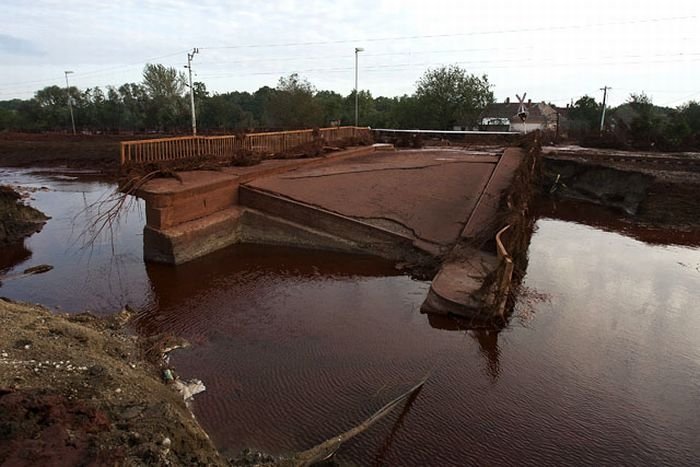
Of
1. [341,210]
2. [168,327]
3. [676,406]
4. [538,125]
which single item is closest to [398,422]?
[676,406]

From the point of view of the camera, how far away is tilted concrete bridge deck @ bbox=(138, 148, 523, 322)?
964 cm

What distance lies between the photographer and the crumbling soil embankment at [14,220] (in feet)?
41.2

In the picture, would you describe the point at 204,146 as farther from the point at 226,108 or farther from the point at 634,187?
the point at 226,108

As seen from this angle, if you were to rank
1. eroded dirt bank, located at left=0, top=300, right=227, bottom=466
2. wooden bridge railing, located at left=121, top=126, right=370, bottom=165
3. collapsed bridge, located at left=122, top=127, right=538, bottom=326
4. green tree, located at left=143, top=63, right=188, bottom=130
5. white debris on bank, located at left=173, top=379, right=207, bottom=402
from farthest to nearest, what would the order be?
1. green tree, located at left=143, top=63, right=188, bottom=130
2. wooden bridge railing, located at left=121, top=126, right=370, bottom=165
3. collapsed bridge, located at left=122, top=127, right=538, bottom=326
4. white debris on bank, located at left=173, top=379, right=207, bottom=402
5. eroded dirt bank, located at left=0, top=300, right=227, bottom=466

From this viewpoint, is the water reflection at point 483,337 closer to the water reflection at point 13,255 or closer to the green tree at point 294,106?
the water reflection at point 13,255

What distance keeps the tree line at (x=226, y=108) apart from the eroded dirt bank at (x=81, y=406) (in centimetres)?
2772

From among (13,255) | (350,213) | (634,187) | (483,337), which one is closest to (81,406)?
(483,337)

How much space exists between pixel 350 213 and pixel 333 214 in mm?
419

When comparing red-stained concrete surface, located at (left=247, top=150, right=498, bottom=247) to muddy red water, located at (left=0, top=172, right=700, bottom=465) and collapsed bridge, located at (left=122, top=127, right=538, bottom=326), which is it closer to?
collapsed bridge, located at (left=122, top=127, right=538, bottom=326)

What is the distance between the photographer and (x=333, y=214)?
10812 mm

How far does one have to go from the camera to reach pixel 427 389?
18.4 feet

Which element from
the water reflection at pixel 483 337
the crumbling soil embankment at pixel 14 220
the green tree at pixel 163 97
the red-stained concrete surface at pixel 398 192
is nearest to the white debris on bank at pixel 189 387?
the water reflection at pixel 483 337

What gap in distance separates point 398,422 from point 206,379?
224 centimetres

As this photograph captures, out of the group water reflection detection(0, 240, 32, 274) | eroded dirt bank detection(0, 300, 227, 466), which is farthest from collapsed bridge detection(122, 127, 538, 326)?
eroded dirt bank detection(0, 300, 227, 466)
